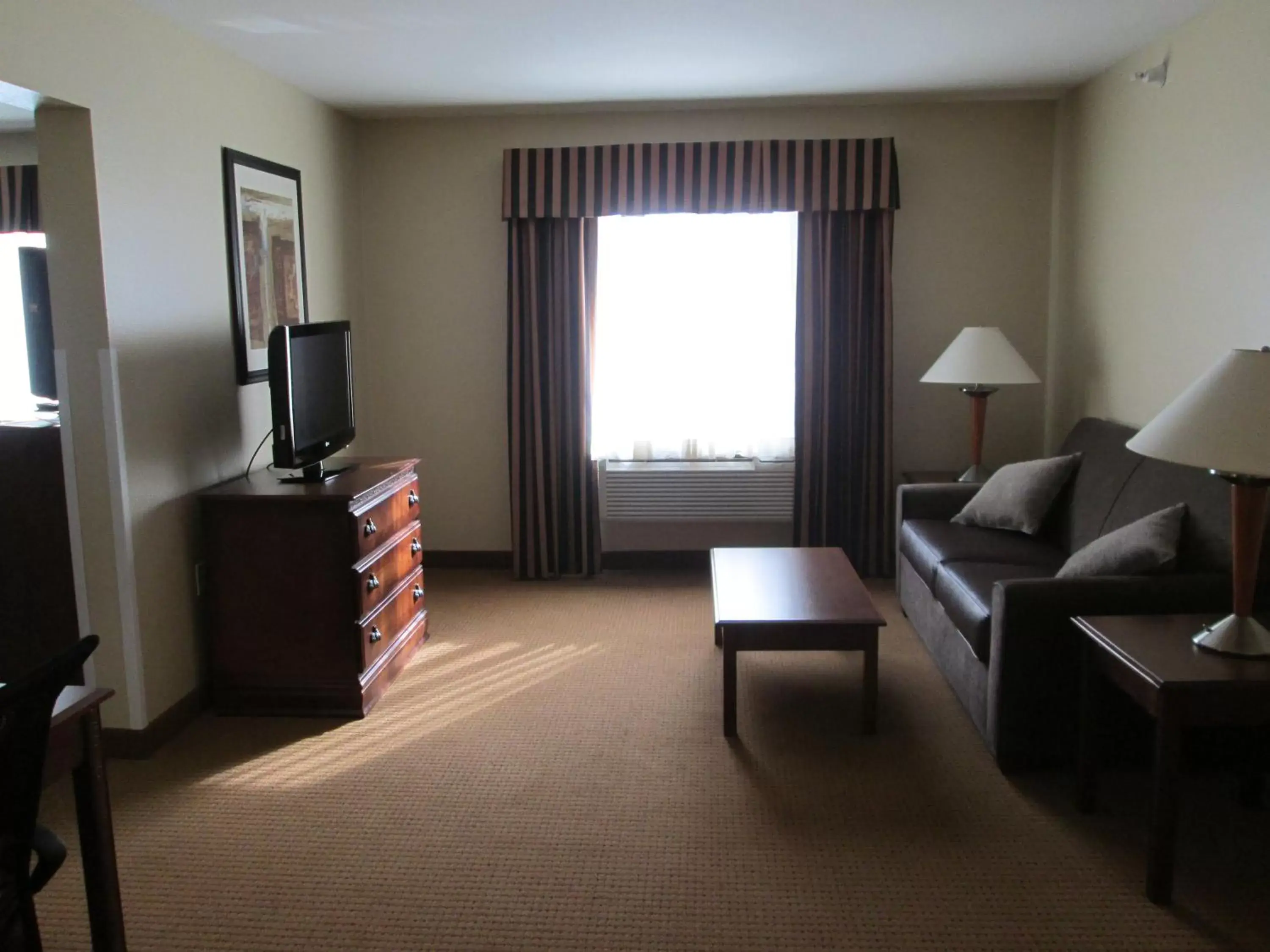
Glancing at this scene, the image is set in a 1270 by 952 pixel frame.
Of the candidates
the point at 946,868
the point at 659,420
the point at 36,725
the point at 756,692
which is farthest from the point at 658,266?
the point at 36,725

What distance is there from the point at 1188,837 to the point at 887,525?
2.73 metres

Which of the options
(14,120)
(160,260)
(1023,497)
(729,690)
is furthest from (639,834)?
(14,120)

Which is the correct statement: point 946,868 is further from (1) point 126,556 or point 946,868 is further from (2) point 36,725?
(1) point 126,556

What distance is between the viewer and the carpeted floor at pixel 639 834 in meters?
2.41

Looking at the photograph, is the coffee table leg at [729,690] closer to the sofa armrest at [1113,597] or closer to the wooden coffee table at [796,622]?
the wooden coffee table at [796,622]

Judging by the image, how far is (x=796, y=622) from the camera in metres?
3.37

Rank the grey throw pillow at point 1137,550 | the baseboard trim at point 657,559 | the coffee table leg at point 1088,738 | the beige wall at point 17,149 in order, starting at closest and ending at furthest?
the coffee table leg at point 1088,738
the grey throw pillow at point 1137,550
the beige wall at point 17,149
the baseboard trim at point 657,559

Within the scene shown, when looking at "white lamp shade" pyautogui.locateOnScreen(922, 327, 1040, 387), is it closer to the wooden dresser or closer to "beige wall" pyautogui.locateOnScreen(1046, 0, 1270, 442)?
"beige wall" pyautogui.locateOnScreen(1046, 0, 1270, 442)

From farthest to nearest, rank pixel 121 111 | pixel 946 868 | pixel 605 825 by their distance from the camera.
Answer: pixel 121 111, pixel 605 825, pixel 946 868

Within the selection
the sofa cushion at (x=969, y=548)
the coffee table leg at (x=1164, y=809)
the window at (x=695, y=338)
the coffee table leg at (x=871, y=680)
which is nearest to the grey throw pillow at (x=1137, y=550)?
the sofa cushion at (x=969, y=548)

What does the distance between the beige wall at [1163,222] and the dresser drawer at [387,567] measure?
121 inches

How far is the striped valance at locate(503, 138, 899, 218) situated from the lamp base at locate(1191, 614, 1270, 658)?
10.2ft

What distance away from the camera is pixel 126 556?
3283 millimetres

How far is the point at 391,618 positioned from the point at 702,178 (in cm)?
271
